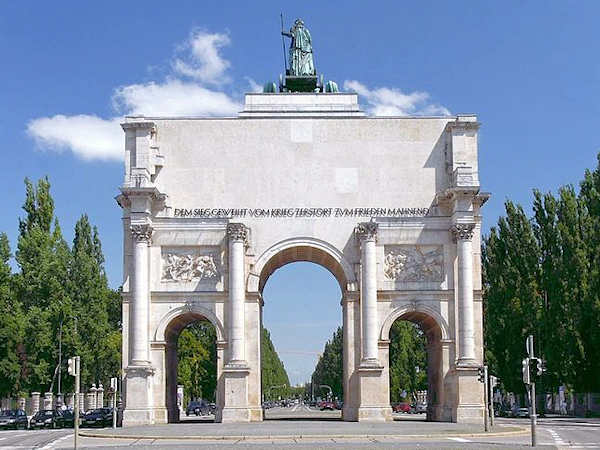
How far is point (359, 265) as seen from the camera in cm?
4841

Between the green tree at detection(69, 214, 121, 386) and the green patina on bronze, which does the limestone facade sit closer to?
the green patina on bronze

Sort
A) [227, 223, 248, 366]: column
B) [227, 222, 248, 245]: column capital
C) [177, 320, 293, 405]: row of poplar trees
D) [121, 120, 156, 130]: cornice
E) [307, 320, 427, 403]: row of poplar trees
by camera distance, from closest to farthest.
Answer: [227, 223, 248, 366]: column, [227, 222, 248, 245]: column capital, [121, 120, 156, 130]: cornice, [177, 320, 293, 405]: row of poplar trees, [307, 320, 427, 403]: row of poplar trees

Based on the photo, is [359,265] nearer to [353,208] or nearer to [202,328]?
[353,208]

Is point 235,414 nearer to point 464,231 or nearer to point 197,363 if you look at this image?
point 464,231

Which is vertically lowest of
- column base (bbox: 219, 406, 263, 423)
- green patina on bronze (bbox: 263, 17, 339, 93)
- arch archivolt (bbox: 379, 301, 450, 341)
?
column base (bbox: 219, 406, 263, 423)

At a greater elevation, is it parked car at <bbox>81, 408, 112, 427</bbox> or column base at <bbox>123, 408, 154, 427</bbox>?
column base at <bbox>123, 408, 154, 427</bbox>

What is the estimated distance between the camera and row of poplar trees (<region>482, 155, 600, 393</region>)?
58250mm

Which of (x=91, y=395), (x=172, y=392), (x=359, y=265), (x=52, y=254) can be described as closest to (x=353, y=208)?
(x=359, y=265)

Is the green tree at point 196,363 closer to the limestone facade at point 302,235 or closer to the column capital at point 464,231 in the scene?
the limestone facade at point 302,235

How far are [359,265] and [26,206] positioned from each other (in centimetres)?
2747

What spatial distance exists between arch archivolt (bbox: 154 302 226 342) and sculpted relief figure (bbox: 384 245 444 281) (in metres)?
8.43

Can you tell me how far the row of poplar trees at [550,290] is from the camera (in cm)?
5825


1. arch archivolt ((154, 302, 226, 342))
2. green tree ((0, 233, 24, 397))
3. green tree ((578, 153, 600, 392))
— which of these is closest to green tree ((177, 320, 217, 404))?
green tree ((0, 233, 24, 397))

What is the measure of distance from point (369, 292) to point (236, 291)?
619cm
